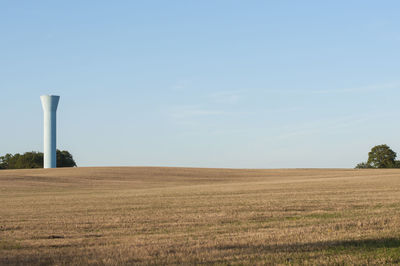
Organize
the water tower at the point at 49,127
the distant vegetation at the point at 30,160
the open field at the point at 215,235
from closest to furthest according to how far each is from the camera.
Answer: the open field at the point at 215,235 → the water tower at the point at 49,127 → the distant vegetation at the point at 30,160

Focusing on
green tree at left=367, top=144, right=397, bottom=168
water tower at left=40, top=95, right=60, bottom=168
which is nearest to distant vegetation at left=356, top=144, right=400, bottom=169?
green tree at left=367, top=144, right=397, bottom=168

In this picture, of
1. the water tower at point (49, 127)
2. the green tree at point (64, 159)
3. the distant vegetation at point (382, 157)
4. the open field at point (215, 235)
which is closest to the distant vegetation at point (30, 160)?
the green tree at point (64, 159)

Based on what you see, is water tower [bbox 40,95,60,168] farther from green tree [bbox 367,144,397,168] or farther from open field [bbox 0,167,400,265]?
open field [bbox 0,167,400,265]

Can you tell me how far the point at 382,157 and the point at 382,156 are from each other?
0.70 ft

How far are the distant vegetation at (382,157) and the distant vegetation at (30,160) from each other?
A: 221 ft

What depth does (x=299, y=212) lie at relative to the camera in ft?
67.3

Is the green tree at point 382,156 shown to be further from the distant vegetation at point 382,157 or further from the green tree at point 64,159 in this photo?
the green tree at point 64,159

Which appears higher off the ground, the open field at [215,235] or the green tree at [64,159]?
the green tree at [64,159]

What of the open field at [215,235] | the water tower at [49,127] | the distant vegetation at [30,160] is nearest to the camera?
the open field at [215,235]

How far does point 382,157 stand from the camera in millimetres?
102625

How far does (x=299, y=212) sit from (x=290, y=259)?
1024cm

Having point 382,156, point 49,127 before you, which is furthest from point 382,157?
point 49,127

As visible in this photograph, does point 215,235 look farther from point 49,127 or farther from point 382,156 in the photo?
point 382,156

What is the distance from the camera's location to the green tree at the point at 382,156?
101 metres
